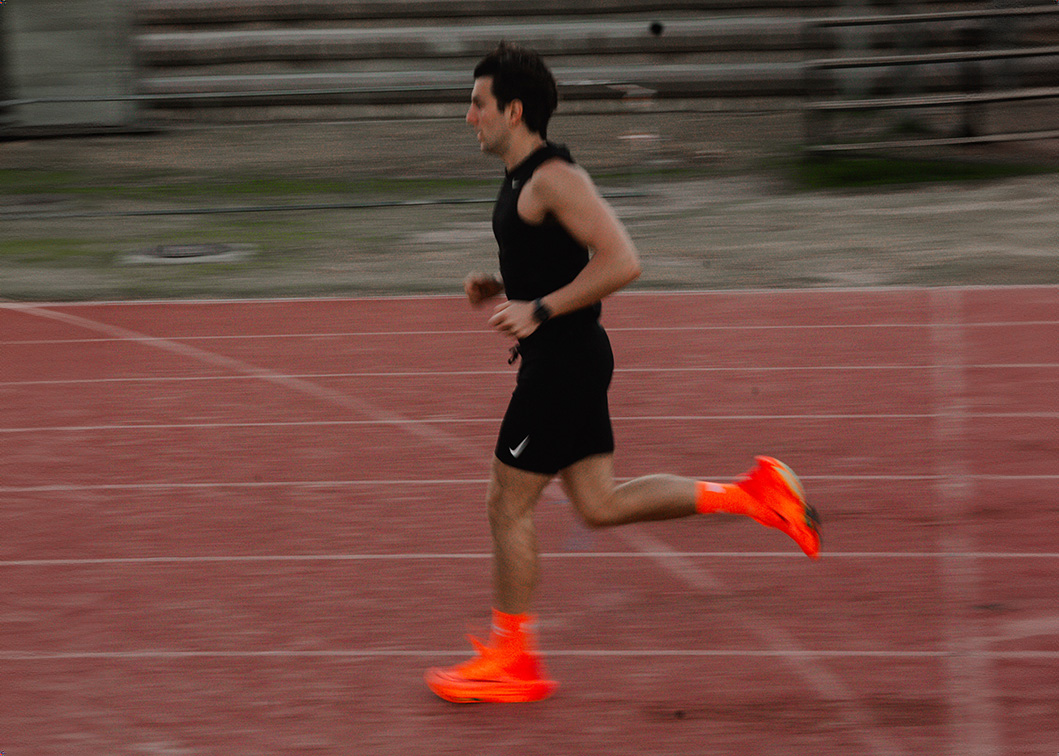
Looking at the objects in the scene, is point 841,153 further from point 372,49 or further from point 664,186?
point 372,49

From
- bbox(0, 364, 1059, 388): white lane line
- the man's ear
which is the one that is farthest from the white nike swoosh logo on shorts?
bbox(0, 364, 1059, 388): white lane line

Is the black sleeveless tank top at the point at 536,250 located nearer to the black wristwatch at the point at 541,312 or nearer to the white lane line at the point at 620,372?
the black wristwatch at the point at 541,312

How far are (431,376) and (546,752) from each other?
155 inches

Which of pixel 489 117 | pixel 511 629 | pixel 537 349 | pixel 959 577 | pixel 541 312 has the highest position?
pixel 489 117

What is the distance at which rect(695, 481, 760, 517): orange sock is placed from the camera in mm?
3746

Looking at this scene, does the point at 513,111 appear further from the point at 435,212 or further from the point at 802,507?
the point at 435,212

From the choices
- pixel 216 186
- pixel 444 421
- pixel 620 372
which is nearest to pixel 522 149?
pixel 444 421

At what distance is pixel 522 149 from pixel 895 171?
35.5ft

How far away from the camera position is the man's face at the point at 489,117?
3.38m

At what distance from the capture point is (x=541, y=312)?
3330 millimetres

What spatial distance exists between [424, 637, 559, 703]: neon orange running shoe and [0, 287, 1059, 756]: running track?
0.06 metres

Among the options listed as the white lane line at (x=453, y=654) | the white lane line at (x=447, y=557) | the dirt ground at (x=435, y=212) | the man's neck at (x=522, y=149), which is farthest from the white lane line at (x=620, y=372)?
the man's neck at (x=522, y=149)

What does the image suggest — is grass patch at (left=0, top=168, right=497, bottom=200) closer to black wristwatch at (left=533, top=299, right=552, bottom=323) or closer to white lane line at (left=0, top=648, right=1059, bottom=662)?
white lane line at (left=0, top=648, right=1059, bottom=662)

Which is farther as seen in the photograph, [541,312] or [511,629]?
[511,629]
